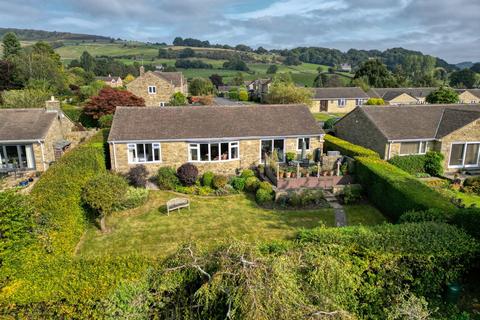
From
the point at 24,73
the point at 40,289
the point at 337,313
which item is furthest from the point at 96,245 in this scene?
the point at 24,73

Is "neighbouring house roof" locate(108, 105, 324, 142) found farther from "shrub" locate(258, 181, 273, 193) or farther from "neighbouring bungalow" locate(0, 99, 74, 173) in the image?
"neighbouring bungalow" locate(0, 99, 74, 173)

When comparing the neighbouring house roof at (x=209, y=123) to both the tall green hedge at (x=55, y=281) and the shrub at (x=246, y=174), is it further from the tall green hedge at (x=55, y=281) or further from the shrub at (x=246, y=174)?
the tall green hedge at (x=55, y=281)

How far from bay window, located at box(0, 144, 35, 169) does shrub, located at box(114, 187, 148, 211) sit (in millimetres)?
9896

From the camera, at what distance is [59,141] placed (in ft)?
85.1

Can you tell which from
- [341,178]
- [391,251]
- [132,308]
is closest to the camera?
[132,308]

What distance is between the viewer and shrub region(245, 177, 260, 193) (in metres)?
19.7

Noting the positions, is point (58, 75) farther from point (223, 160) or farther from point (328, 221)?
point (328, 221)

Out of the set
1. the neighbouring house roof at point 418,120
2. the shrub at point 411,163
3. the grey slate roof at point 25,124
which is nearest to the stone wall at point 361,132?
the neighbouring house roof at point 418,120

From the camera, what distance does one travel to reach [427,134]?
23.6 metres

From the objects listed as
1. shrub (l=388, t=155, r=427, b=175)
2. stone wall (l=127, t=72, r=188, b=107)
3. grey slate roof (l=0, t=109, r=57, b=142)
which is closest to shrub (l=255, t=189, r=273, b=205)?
shrub (l=388, t=155, r=427, b=175)

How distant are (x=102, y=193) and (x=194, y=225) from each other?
4.58 meters

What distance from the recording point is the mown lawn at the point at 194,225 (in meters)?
14.0

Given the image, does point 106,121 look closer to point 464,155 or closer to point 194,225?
point 194,225

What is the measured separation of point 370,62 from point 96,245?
89.0m
